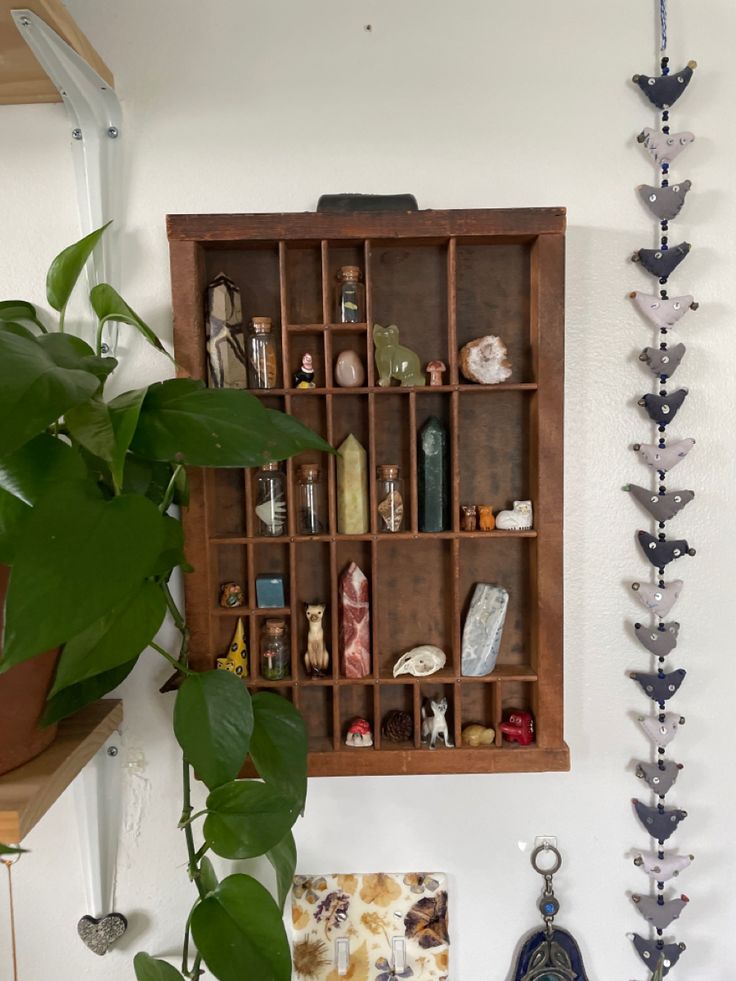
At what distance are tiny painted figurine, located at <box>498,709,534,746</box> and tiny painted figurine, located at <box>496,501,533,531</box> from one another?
255 millimetres

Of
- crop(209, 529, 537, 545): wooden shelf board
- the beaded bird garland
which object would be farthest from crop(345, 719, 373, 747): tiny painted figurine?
the beaded bird garland

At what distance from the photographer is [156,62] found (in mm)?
895

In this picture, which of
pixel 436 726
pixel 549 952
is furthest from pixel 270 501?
pixel 549 952

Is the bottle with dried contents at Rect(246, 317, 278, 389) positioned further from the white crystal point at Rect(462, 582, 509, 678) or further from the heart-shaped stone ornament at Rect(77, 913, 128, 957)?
the heart-shaped stone ornament at Rect(77, 913, 128, 957)

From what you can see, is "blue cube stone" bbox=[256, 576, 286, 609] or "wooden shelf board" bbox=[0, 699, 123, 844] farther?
"blue cube stone" bbox=[256, 576, 286, 609]

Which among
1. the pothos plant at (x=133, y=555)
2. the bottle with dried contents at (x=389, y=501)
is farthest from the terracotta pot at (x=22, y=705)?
the bottle with dried contents at (x=389, y=501)

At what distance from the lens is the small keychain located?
0.96 m

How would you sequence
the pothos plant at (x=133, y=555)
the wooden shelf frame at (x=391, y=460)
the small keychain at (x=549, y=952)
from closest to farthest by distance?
the pothos plant at (x=133, y=555) → the wooden shelf frame at (x=391, y=460) → the small keychain at (x=549, y=952)

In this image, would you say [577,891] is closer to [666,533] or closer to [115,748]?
[666,533]

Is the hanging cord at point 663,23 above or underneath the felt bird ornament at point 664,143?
above

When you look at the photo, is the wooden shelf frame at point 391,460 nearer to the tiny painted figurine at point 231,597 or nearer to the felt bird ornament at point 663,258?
the tiny painted figurine at point 231,597

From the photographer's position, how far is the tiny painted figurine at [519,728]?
35.8 inches

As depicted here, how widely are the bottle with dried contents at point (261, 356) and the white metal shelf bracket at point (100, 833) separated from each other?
1.70ft

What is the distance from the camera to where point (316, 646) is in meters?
0.91
